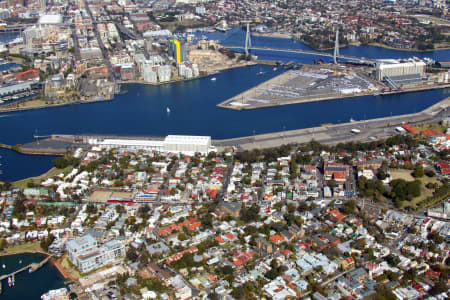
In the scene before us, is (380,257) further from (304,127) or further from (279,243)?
(304,127)

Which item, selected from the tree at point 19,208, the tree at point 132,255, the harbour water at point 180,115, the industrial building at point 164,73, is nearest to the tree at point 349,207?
the tree at point 132,255

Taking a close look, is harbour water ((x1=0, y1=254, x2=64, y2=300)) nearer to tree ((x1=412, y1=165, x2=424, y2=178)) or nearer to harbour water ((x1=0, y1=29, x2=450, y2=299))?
harbour water ((x1=0, y1=29, x2=450, y2=299))

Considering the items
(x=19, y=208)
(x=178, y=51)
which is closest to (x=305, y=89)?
(x=178, y=51)

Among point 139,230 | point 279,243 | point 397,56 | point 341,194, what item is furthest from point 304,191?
point 397,56

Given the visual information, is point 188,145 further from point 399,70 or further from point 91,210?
point 399,70

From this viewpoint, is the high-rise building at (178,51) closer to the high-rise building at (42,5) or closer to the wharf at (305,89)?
the wharf at (305,89)

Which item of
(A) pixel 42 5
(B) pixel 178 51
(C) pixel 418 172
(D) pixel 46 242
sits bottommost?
(D) pixel 46 242
